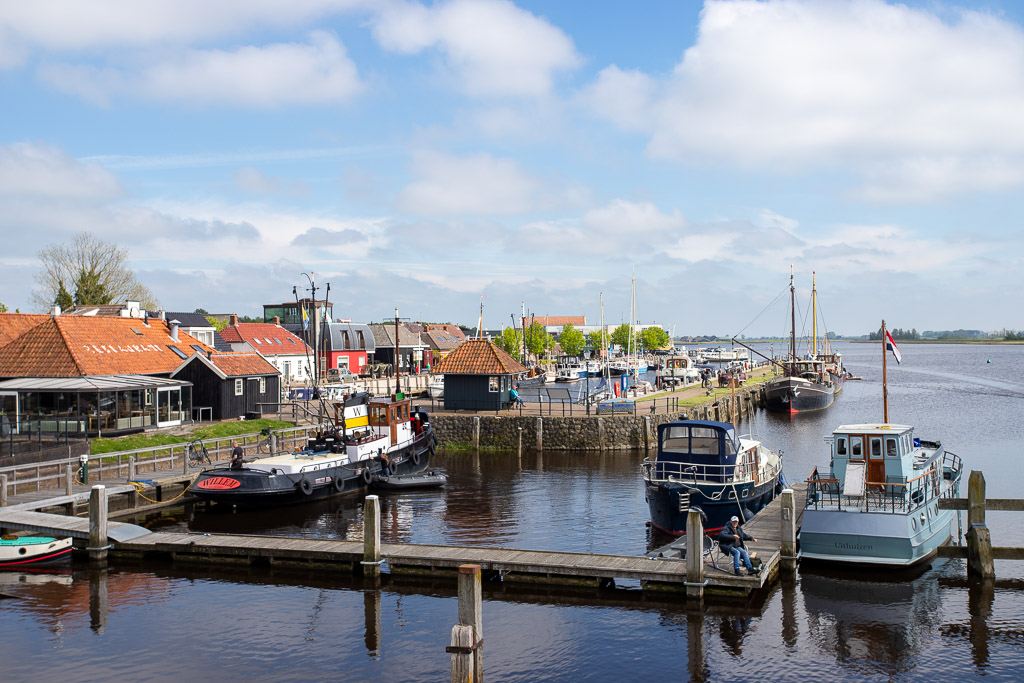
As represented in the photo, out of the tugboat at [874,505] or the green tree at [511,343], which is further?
the green tree at [511,343]

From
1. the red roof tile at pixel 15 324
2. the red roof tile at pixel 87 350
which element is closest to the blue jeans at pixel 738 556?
the red roof tile at pixel 87 350

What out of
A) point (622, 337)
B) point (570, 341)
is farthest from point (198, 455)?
point (622, 337)

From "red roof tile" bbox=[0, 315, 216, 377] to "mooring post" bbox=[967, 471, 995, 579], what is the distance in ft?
125

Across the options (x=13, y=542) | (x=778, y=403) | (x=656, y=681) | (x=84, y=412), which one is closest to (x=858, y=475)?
(x=656, y=681)

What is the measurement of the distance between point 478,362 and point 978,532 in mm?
34164

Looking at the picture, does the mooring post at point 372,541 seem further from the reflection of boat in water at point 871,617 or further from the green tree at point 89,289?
the green tree at point 89,289

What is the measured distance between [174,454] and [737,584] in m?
25.4

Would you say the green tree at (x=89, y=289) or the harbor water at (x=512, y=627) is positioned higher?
the green tree at (x=89, y=289)

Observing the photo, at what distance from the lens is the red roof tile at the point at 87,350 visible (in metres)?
41.0

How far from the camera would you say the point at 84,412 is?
37.8 metres

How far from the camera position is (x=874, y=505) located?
21812 mm

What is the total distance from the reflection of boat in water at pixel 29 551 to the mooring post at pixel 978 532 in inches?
942

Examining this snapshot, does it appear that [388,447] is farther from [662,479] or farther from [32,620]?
[32,620]

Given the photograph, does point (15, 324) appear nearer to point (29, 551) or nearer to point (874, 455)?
point (29, 551)
